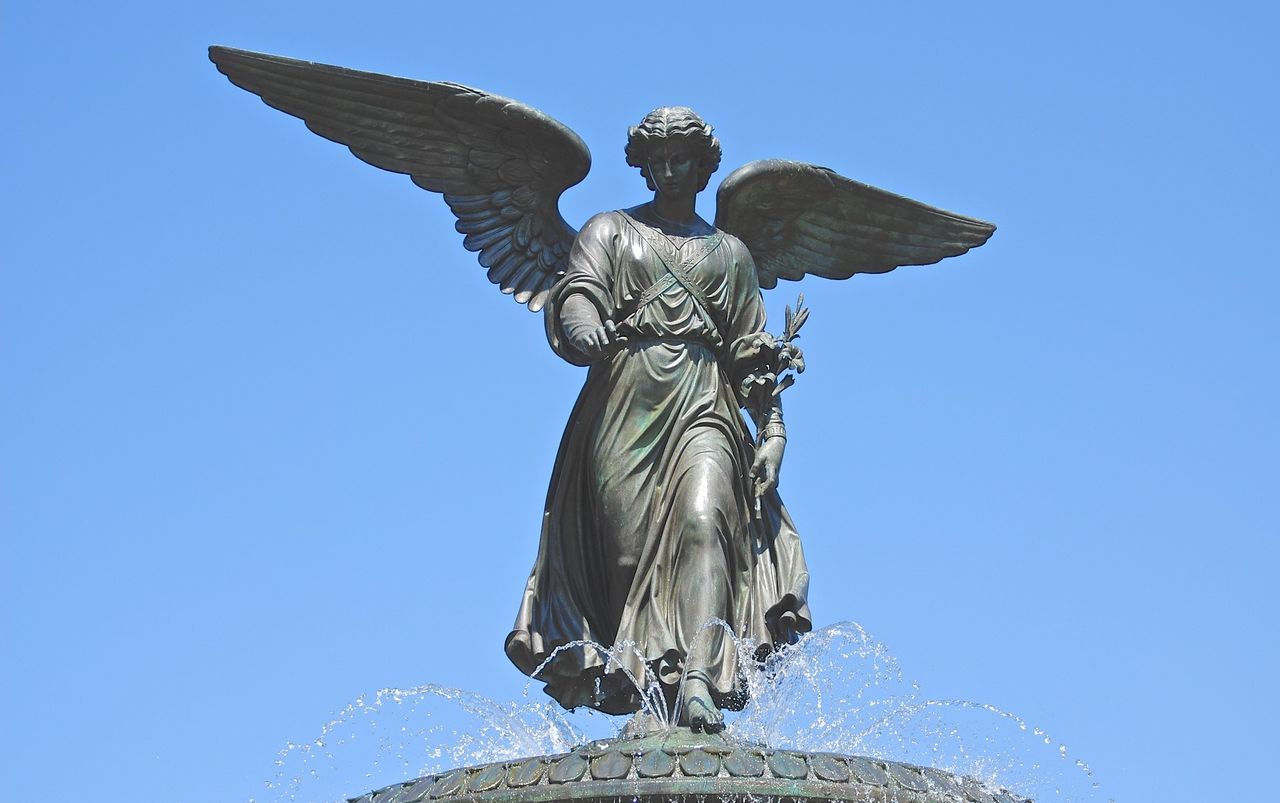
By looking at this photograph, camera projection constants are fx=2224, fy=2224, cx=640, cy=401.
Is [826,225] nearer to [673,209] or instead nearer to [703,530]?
[673,209]

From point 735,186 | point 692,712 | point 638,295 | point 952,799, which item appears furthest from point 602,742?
point 735,186

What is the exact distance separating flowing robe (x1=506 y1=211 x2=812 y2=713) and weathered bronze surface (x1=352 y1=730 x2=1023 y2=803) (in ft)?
5.42

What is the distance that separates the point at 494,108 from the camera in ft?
40.0

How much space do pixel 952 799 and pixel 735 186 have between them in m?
4.37

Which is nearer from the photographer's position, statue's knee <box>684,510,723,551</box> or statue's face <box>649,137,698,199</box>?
statue's knee <box>684,510,723,551</box>

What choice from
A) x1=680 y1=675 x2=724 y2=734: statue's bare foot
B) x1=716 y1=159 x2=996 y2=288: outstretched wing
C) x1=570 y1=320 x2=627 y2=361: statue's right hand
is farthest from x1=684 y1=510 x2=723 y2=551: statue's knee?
x1=716 y1=159 x2=996 y2=288: outstretched wing

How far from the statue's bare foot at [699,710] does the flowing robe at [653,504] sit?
0.31 m

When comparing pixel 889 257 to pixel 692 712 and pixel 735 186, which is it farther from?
pixel 692 712

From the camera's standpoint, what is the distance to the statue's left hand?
1132cm

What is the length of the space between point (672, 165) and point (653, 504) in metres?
1.90

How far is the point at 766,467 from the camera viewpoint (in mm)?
11359

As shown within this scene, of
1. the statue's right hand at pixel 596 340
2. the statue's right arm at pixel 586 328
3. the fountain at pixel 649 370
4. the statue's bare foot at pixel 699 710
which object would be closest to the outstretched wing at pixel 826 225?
the fountain at pixel 649 370

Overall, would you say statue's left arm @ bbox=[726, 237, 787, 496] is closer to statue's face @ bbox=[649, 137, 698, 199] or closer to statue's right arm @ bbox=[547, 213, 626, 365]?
statue's face @ bbox=[649, 137, 698, 199]

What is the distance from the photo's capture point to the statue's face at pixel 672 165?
11.8 metres
